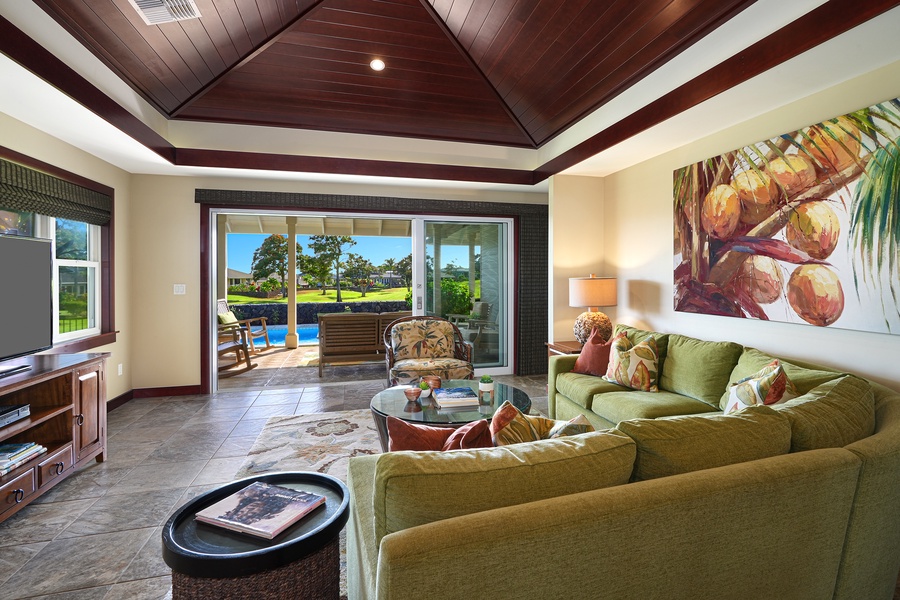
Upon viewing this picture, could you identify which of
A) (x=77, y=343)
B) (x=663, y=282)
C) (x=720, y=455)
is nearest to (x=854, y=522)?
(x=720, y=455)

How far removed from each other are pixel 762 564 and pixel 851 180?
2.24 metres

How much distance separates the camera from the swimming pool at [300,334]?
31.2ft

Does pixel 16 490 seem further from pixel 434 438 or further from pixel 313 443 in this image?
pixel 434 438

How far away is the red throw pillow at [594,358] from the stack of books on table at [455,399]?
3.46 ft

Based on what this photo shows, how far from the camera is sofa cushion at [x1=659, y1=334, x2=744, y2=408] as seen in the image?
9.33ft

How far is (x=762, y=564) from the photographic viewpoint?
1245mm

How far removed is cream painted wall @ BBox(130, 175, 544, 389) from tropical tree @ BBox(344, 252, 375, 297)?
5880 mm

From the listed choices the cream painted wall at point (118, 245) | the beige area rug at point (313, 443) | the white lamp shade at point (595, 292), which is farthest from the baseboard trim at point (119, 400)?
the white lamp shade at point (595, 292)

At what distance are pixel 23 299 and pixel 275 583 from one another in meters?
2.48

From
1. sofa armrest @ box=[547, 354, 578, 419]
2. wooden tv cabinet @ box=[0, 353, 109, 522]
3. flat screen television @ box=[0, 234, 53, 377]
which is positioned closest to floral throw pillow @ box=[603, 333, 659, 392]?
sofa armrest @ box=[547, 354, 578, 419]

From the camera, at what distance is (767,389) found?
2.15m

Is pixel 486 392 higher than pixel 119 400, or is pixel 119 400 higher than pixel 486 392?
pixel 486 392

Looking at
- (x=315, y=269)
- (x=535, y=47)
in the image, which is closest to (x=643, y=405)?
(x=535, y=47)

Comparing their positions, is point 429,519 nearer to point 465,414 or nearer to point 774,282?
point 465,414
